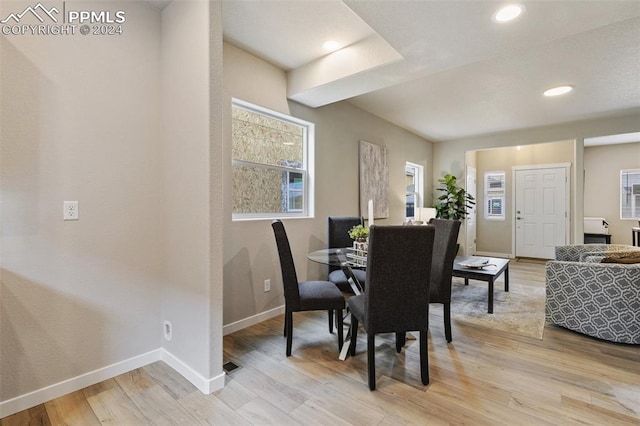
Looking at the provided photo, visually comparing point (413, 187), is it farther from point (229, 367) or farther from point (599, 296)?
point (229, 367)

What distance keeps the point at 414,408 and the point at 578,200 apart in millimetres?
5116

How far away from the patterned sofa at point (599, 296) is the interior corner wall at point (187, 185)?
313 centimetres

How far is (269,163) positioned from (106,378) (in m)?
2.23

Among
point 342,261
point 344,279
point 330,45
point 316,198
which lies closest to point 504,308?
point 344,279

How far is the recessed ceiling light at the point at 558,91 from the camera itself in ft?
11.8

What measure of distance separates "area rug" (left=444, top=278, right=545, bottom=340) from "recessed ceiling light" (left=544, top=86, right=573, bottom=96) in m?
2.60

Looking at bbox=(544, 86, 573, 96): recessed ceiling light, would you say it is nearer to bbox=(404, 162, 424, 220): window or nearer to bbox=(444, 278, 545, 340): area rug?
bbox=(404, 162, 424, 220): window

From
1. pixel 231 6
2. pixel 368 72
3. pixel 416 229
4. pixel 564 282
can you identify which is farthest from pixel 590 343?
pixel 231 6

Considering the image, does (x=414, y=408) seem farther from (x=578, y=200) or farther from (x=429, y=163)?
(x=429, y=163)

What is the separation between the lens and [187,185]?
201cm

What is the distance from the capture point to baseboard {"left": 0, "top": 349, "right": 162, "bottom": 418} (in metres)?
1.66

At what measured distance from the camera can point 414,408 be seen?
1710 mm


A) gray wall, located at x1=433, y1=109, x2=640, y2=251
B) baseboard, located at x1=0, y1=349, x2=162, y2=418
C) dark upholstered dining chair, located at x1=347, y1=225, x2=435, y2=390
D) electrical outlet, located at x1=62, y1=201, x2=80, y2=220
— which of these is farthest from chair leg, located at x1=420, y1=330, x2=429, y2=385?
gray wall, located at x1=433, y1=109, x2=640, y2=251

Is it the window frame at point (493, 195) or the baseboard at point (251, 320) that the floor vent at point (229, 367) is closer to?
the baseboard at point (251, 320)
